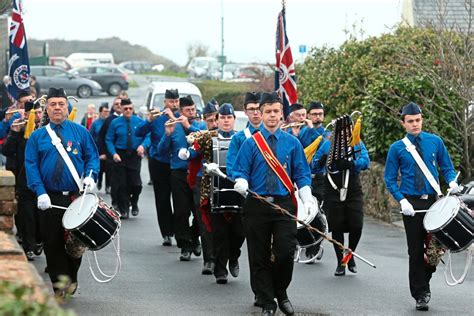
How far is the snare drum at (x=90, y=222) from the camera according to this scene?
1116cm

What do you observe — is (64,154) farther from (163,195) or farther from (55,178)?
(163,195)

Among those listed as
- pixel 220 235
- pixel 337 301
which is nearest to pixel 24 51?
pixel 220 235

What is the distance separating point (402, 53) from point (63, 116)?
1137 cm

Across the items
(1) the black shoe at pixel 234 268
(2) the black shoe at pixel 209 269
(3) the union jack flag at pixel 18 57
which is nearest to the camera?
(1) the black shoe at pixel 234 268

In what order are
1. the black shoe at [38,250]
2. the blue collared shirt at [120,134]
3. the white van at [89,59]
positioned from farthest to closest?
the white van at [89,59], the blue collared shirt at [120,134], the black shoe at [38,250]

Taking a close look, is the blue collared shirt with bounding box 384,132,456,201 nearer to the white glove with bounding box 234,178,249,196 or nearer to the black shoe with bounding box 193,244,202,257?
the white glove with bounding box 234,178,249,196

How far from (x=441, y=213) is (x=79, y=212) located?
335cm

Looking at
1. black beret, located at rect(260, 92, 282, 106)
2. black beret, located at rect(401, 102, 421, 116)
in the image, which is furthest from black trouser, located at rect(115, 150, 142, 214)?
black beret, located at rect(260, 92, 282, 106)

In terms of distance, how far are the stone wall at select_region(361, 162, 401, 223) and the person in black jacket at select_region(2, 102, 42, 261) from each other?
289 inches

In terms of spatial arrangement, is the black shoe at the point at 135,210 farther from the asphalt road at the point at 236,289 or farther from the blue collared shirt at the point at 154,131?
the asphalt road at the point at 236,289

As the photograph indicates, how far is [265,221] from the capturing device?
35.8ft

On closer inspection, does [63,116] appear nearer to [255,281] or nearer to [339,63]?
[255,281]

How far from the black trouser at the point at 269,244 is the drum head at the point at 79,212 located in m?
1.42

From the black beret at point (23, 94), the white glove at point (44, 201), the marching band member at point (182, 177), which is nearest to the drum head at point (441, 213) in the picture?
the white glove at point (44, 201)
